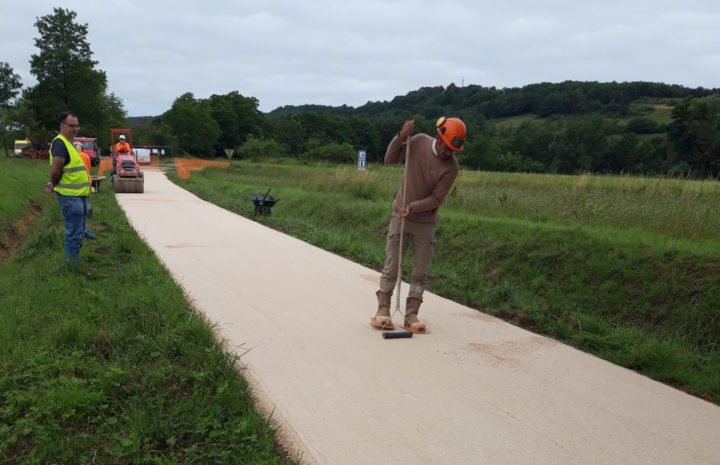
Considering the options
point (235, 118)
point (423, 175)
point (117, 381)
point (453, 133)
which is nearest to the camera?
point (117, 381)

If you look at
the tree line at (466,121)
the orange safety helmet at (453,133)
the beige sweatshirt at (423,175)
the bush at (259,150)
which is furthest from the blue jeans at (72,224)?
the bush at (259,150)

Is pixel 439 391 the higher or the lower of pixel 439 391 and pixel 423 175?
the lower

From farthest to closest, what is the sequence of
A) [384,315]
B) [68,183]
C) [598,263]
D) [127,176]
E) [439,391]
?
[127,176], [68,183], [598,263], [384,315], [439,391]

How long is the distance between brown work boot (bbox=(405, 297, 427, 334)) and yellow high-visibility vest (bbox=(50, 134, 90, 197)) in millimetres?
4501

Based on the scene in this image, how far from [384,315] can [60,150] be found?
4561 mm

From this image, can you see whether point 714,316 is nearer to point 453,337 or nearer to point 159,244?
point 453,337

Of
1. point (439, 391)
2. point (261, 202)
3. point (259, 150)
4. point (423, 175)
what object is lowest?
point (439, 391)

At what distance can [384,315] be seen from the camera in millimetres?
5438

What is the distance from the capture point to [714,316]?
18.0 ft

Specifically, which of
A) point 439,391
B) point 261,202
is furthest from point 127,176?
point 439,391

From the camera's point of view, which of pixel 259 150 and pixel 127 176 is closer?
pixel 127 176

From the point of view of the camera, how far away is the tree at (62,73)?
149ft

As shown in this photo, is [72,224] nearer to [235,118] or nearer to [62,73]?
[62,73]

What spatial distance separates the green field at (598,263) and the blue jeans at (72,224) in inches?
164
